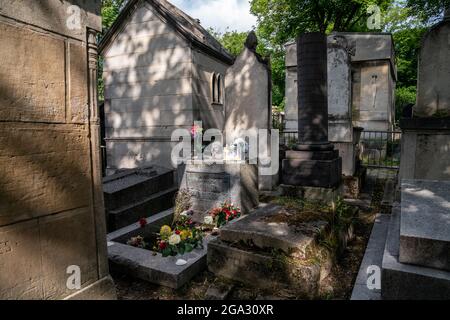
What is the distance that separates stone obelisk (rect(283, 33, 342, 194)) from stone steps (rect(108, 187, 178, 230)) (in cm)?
279

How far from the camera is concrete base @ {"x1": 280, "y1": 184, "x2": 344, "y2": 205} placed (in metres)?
6.02

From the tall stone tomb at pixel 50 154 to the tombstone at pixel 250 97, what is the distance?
5093mm

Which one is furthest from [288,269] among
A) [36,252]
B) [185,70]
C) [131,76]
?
[131,76]

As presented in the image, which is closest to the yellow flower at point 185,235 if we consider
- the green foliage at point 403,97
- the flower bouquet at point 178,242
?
the flower bouquet at point 178,242

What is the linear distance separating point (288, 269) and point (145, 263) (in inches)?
75.3

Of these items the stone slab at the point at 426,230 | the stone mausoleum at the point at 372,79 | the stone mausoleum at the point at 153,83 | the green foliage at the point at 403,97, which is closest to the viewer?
the stone slab at the point at 426,230

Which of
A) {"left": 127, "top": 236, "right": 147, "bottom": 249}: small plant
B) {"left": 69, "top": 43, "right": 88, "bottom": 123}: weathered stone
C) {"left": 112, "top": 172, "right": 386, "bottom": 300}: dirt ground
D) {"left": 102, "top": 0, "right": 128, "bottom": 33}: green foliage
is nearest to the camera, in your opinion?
{"left": 69, "top": 43, "right": 88, "bottom": 123}: weathered stone

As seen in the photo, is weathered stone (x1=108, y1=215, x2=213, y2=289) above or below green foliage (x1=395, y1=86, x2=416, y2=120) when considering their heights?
below

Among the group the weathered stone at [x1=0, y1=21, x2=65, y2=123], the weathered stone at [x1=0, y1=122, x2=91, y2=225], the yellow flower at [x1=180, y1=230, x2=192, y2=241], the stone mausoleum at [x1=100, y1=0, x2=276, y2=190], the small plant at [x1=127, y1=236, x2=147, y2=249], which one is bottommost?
the small plant at [x1=127, y1=236, x2=147, y2=249]

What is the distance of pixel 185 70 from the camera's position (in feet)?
31.0

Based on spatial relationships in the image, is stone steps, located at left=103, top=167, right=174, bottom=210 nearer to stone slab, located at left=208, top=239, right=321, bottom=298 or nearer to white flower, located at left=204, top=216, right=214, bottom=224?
white flower, located at left=204, top=216, right=214, bottom=224

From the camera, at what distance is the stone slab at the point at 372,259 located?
311 cm

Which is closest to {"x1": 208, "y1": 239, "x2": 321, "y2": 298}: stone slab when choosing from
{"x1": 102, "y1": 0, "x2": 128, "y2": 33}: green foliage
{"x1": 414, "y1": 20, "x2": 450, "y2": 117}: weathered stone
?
{"x1": 414, "y1": 20, "x2": 450, "y2": 117}: weathered stone

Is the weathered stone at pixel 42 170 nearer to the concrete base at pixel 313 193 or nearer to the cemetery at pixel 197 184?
the cemetery at pixel 197 184
